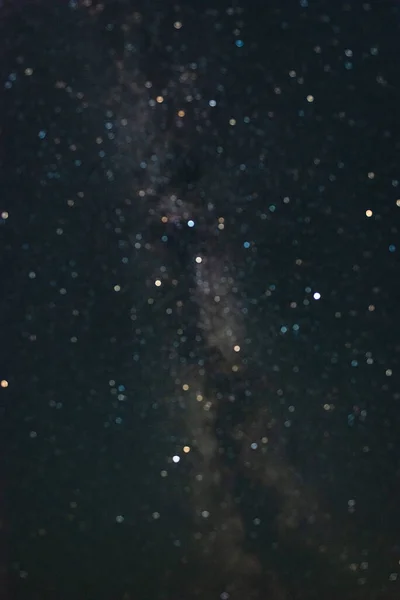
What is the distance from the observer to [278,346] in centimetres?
42

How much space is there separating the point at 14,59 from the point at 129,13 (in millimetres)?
91

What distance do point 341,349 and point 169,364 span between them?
139 millimetres

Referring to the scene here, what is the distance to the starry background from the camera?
15.2 inches

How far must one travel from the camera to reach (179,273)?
41 cm

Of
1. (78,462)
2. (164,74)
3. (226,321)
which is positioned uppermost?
(164,74)

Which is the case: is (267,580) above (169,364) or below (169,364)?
below

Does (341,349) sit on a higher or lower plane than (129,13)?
lower

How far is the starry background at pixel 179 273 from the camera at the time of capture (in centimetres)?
39

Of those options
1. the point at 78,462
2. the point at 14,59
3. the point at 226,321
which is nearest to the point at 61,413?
the point at 78,462

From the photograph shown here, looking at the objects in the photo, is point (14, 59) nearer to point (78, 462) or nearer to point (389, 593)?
point (78, 462)

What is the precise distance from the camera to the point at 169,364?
417mm

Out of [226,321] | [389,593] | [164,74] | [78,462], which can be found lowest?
[389,593]

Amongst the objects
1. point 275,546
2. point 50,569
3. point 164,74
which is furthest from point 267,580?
point 164,74

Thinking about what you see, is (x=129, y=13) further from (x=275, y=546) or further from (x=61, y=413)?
(x=275, y=546)
